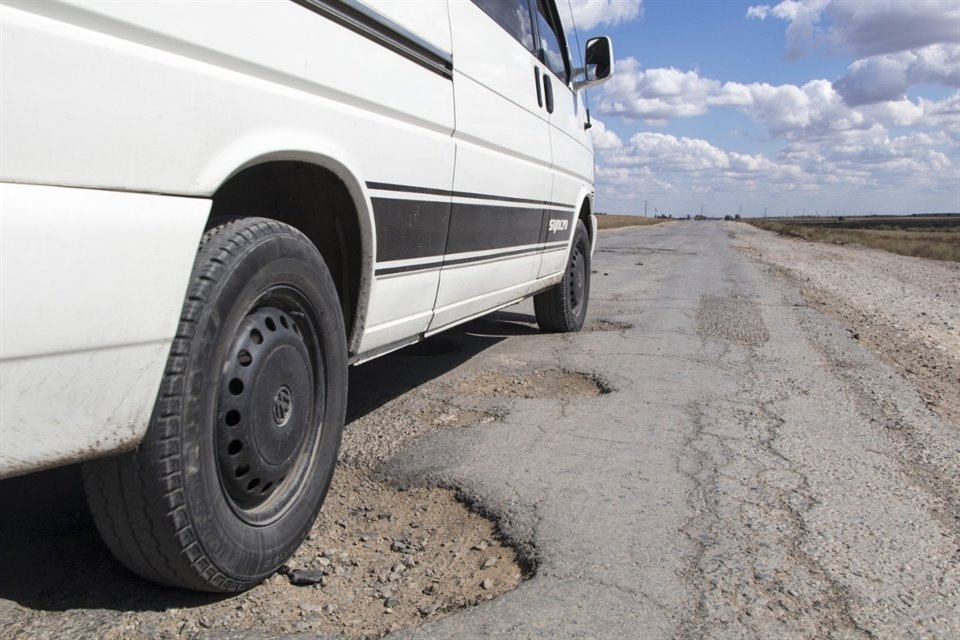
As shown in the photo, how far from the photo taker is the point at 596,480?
3.06 meters

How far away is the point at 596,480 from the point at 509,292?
5.53 ft

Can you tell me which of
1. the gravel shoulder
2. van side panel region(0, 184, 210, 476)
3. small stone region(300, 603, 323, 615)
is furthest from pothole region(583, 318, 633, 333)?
van side panel region(0, 184, 210, 476)

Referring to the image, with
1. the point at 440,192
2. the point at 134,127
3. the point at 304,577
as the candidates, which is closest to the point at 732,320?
the point at 440,192

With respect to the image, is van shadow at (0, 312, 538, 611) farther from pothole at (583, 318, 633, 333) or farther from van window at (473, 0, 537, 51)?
pothole at (583, 318, 633, 333)

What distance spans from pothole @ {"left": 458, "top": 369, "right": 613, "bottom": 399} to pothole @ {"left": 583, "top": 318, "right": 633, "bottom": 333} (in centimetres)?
177

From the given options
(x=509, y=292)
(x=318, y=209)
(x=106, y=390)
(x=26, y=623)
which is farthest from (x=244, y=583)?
(x=509, y=292)

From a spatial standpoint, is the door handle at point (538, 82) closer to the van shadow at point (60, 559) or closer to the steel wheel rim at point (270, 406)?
the steel wheel rim at point (270, 406)

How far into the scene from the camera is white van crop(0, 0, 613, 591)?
1.46m

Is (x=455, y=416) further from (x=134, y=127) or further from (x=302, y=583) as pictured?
(x=134, y=127)

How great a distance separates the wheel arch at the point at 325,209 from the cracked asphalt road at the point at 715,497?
0.81 metres

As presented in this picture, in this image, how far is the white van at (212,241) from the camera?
4.78 feet

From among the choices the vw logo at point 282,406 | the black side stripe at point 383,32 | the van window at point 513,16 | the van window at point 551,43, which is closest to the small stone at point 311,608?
the vw logo at point 282,406

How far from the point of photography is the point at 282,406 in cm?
222

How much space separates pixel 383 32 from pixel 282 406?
127 centimetres
